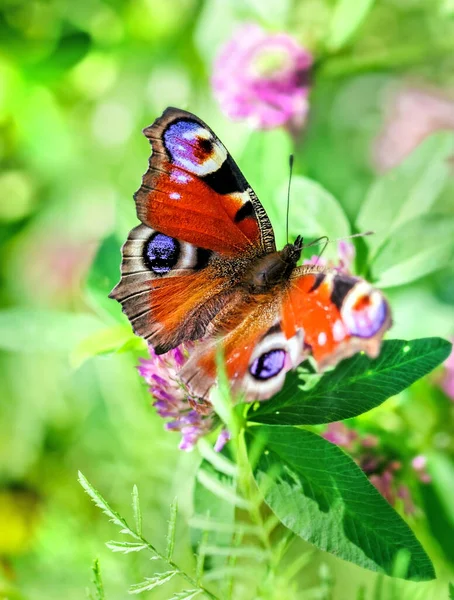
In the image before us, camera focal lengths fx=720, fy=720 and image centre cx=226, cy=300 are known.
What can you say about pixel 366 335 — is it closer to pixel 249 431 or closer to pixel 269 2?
pixel 249 431

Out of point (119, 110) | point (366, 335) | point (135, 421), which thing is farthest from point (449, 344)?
point (119, 110)

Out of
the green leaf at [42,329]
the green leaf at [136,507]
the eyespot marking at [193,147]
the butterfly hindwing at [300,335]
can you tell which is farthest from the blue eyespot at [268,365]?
the green leaf at [42,329]

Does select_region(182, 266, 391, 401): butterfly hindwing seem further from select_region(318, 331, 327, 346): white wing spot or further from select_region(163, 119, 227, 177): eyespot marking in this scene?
select_region(163, 119, 227, 177): eyespot marking

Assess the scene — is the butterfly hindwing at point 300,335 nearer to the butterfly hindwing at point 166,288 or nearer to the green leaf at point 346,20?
the butterfly hindwing at point 166,288

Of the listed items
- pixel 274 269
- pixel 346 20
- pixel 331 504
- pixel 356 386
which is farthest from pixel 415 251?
pixel 346 20

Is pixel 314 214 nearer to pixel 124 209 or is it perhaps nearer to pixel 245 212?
pixel 245 212
